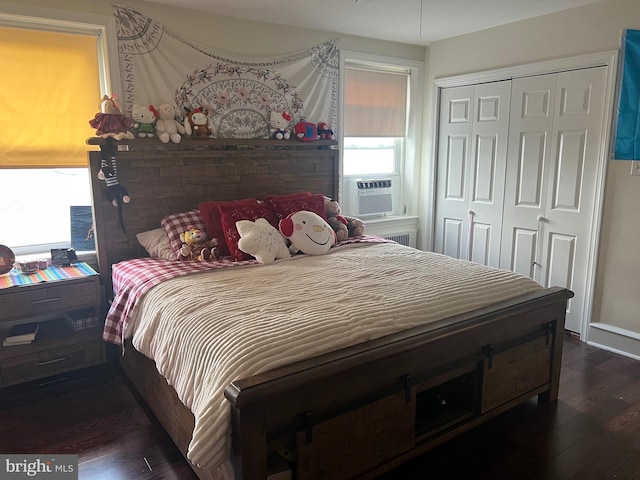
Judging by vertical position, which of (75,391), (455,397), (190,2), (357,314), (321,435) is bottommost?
(75,391)

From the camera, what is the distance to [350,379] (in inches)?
70.7

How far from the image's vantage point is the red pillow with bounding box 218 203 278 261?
297 cm

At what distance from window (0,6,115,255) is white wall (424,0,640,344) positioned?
9.70 ft

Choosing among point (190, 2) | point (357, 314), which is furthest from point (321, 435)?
point (190, 2)

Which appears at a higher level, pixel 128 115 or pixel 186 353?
pixel 128 115

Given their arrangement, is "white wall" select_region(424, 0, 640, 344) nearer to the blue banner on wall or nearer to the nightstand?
the blue banner on wall

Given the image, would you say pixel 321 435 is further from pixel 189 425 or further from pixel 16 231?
pixel 16 231

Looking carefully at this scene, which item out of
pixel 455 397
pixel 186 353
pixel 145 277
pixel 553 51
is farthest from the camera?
pixel 553 51

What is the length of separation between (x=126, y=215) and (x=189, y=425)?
168 cm

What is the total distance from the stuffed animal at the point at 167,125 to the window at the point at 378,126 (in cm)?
149

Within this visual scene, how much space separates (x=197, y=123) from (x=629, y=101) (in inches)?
111

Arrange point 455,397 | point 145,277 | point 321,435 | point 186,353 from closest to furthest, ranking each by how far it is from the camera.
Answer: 1. point 321,435
2. point 186,353
3. point 455,397
4. point 145,277

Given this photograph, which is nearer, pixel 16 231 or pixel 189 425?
pixel 189 425

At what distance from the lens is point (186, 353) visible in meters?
1.89
